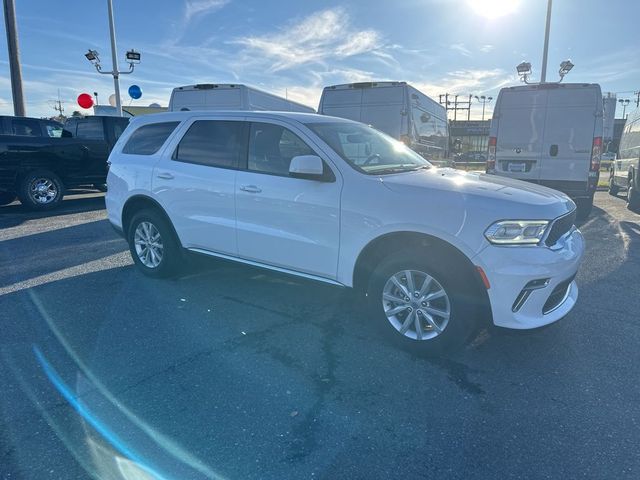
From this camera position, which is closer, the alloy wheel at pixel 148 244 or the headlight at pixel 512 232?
the headlight at pixel 512 232

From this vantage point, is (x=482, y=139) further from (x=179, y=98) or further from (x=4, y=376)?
(x=4, y=376)

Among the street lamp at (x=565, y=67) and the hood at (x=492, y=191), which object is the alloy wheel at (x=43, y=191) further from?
the street lamp at (x=565, y=67)

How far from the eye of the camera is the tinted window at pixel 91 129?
436 inches

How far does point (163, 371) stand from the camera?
3.15m

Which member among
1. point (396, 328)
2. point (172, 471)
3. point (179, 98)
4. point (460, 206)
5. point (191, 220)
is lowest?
point (172, 471)

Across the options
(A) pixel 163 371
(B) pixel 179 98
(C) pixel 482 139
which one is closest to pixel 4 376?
(A) pixel 163 371

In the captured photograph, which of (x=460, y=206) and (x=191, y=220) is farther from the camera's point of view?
(x=191, y=220)

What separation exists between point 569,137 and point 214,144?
7.43 m

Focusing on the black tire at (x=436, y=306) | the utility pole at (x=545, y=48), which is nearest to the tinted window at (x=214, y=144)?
the black tire at (x=436, y=306)

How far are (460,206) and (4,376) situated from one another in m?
3.38

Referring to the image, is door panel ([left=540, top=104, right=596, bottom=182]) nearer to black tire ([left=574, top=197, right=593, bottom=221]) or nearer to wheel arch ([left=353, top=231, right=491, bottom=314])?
black tire ([left=574, top=197, right=593, bottom=221])

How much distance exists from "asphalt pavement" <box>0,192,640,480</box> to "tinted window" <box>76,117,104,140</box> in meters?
Result: 7.49

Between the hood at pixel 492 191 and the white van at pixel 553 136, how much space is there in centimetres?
604

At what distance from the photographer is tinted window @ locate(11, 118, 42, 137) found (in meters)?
9.64
